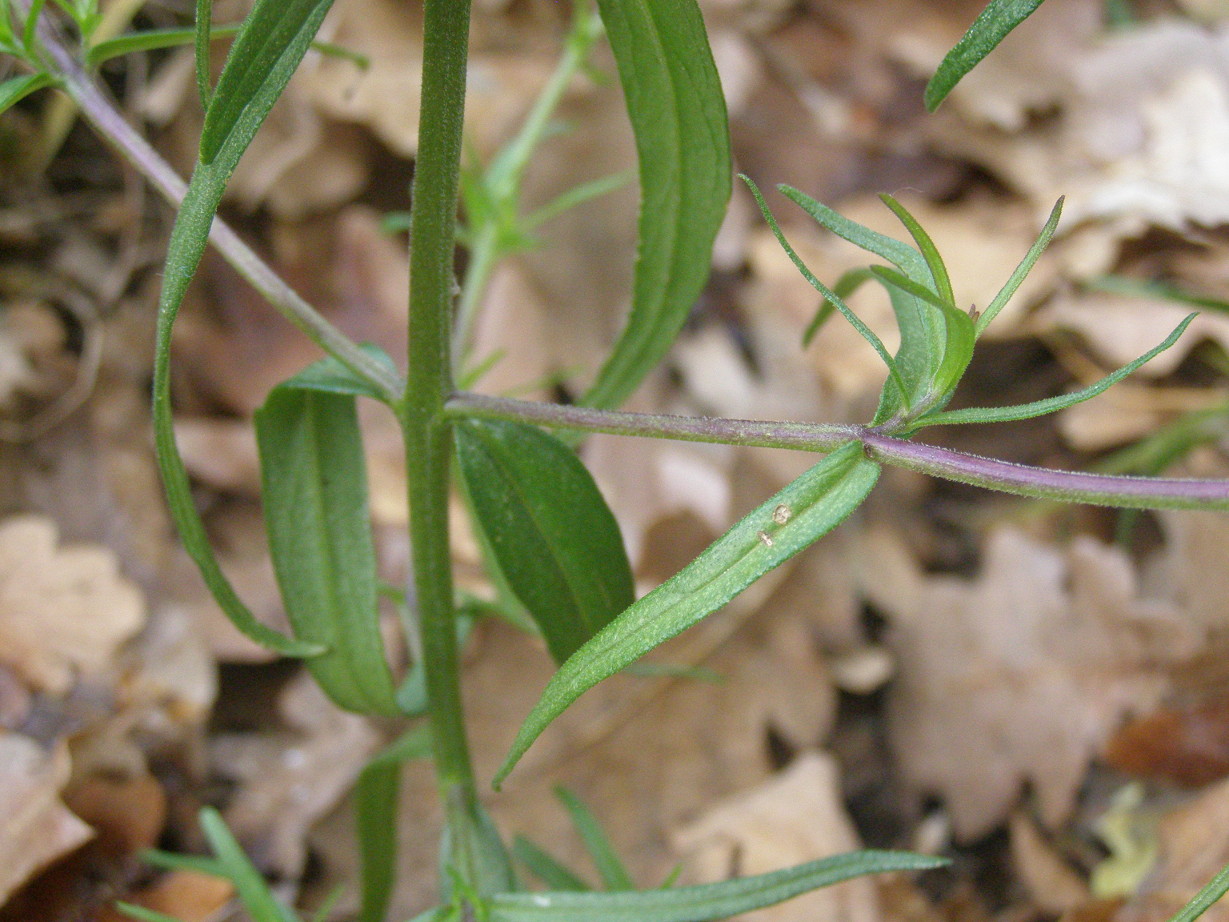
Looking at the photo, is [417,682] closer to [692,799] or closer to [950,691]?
[692,799]

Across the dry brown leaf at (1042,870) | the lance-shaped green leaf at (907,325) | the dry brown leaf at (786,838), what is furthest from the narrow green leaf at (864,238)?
the dry brown leaf at (1042,870)

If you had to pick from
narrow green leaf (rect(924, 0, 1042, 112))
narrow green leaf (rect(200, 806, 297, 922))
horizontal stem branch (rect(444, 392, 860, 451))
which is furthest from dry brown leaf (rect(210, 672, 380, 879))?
narrow green leaf (rect(924, 0, 1042, 112))

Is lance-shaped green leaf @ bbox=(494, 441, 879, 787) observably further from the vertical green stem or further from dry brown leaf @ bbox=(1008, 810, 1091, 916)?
dry brown leaf @ bbox=(1008, 810, 1091, 916)

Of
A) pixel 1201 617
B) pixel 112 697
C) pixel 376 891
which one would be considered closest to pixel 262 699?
pixel 112 697

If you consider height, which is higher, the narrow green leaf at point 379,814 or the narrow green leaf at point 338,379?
the narrow green leaf at point 338,379

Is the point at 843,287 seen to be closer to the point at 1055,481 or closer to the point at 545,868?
the point at 1055,481

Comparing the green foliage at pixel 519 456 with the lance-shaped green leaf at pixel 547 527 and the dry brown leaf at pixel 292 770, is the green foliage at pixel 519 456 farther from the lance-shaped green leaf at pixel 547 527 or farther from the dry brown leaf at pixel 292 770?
the dry brown leaf at pixel 292 770
